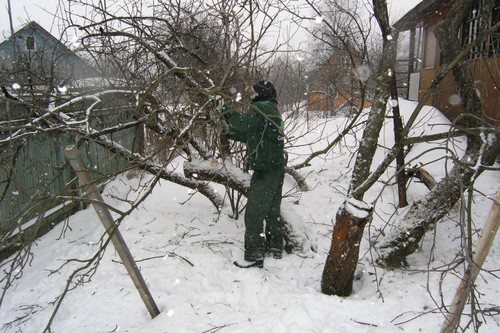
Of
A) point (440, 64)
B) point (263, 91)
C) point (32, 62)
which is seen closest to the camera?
point (263, 91)

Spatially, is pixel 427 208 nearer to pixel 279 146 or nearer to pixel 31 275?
pixel 279 146

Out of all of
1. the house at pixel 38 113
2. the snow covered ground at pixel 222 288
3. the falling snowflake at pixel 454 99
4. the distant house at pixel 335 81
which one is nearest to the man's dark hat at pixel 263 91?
the distant house at pixel 335 81

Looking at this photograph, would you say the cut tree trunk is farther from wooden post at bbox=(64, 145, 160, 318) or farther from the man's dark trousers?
wooden post at bbox=(64, 145, 160, 318)

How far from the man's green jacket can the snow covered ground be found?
1103 millimetres

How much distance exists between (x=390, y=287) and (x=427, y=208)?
2.81 feet

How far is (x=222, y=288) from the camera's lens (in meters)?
3.54

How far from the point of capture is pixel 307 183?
7289mm

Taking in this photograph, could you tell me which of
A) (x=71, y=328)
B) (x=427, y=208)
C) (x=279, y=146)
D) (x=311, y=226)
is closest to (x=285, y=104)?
(x=311, y=226)

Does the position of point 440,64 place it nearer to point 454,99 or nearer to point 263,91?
point 454,99

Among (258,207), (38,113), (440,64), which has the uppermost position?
(440,64)

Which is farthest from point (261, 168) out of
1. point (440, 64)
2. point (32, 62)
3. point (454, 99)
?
point (440, 64)

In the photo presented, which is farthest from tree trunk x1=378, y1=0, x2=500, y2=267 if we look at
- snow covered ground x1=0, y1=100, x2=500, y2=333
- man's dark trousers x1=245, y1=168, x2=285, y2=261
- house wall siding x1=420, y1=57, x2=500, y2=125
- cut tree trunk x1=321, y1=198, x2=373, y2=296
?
house wall siding x1=420, y1=57, x2=500, y2=125

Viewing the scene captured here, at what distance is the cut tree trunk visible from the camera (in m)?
3.19

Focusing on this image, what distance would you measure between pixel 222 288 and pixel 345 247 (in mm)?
1181
